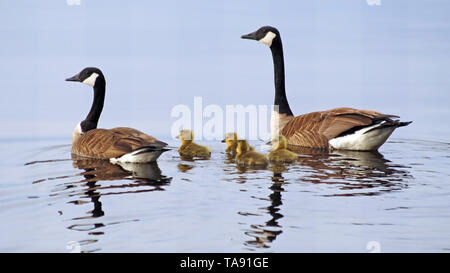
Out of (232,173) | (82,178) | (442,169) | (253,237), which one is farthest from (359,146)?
(253,237)

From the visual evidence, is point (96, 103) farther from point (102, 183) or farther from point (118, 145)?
point (102, 183)

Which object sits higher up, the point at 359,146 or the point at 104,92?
the point at 104,92

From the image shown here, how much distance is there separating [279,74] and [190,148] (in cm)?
433

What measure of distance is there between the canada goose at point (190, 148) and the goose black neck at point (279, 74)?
3.40m

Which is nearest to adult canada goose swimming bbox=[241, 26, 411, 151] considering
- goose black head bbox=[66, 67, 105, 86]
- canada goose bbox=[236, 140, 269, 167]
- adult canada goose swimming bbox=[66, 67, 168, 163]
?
canada goose bbox=[236, 140, 269, 167]

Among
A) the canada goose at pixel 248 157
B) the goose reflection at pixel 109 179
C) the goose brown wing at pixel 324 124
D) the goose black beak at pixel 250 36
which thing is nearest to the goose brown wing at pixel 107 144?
the goose reflection at pixel 109 179

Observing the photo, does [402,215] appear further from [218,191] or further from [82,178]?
[82,178]

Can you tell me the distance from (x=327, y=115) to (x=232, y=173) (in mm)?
3826

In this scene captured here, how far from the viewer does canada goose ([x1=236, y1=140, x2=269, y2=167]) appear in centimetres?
1149

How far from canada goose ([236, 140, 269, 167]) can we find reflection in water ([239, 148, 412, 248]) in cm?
22

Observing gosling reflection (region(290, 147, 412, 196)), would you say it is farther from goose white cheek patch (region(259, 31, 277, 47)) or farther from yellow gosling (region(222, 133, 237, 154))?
goose white cheek patch (region(259, 31, 277, 47))

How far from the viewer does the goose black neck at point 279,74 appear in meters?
16.1

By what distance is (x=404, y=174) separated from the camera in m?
11.0

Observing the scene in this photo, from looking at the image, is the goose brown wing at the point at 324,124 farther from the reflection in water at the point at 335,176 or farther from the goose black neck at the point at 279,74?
the goose black neck at the point at 279,74
